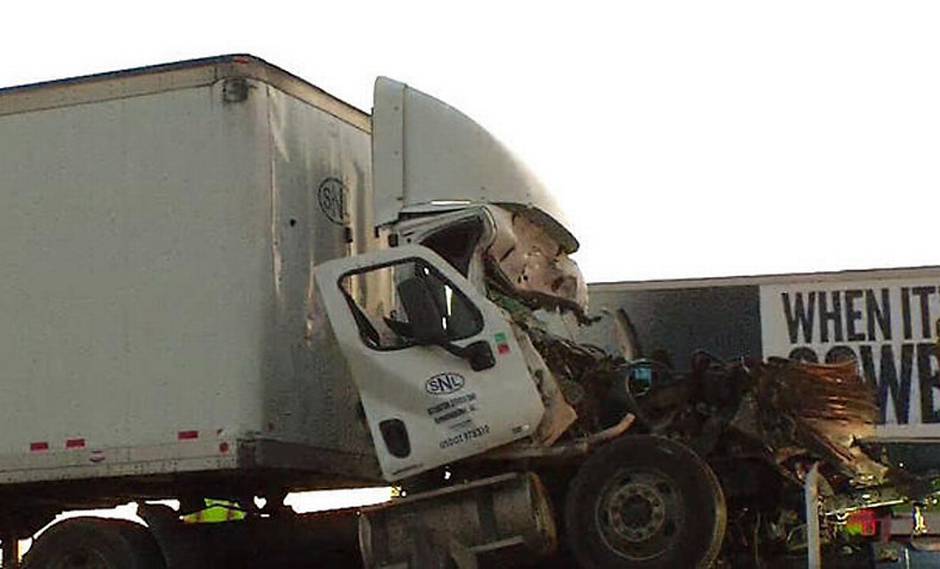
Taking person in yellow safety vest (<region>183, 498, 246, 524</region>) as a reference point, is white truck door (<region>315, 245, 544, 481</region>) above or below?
above

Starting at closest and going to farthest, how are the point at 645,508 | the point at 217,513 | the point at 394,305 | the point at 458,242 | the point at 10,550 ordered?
the point at 645,508 → the point at 458,242 → the point at 394,305 → the point at 217,513 → the point at 10,550

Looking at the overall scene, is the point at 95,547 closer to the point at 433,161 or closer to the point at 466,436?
the point at 466,436

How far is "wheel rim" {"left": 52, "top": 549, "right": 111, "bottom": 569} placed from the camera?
9.84 metres

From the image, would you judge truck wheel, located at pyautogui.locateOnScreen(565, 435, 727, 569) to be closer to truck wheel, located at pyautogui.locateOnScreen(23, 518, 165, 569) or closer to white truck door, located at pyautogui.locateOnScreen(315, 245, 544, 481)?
white truck door, located at pyautogui.locateOnScreen(315, 245, 544, 481)

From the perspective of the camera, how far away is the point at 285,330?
9406 millimetres

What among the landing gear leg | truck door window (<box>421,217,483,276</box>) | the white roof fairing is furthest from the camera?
the landing gear leg

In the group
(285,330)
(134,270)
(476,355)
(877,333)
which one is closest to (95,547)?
(134,270)

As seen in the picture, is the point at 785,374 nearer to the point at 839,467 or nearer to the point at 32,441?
the point at 839,467

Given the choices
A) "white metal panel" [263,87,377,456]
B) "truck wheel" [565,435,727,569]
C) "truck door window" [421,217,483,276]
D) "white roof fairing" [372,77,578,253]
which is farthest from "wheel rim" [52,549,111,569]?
"truck wheel" [565,435,727,569]

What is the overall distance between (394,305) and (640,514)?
2025mm

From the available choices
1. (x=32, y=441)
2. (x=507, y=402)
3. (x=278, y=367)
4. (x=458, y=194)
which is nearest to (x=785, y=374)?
(x=507, y=402)

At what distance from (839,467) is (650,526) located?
1.29 m

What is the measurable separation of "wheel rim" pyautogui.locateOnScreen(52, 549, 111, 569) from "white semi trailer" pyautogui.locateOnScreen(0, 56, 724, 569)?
2cm

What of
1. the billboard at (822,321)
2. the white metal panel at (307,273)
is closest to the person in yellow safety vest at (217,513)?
Answer: the white metal panel at (307,273)
